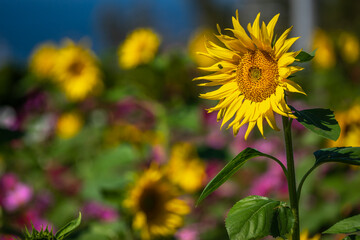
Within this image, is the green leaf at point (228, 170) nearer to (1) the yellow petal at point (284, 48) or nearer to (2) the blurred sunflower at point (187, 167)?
(1) the yellow petal at point (284, 48)

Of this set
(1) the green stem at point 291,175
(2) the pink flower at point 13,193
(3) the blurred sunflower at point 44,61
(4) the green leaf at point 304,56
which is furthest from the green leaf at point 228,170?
(3) the blurred sunflower at point 44,61

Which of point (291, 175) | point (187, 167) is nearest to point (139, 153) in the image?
point (187, 167)

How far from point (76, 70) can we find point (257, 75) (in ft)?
5.63

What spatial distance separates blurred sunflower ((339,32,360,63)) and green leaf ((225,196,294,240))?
10.9ft

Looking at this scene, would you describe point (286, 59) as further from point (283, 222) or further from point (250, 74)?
point (283, 222)

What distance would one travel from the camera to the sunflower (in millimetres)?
703

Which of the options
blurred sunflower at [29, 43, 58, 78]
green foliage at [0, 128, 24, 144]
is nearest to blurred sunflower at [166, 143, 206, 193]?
green foliage at [0, 128, 24, 144]

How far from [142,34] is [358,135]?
38.4 inches

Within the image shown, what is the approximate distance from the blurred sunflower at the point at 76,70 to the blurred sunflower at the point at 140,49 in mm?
364

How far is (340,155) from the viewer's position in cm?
68

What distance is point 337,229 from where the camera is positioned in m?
0.68

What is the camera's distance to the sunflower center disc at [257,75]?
0.72 m

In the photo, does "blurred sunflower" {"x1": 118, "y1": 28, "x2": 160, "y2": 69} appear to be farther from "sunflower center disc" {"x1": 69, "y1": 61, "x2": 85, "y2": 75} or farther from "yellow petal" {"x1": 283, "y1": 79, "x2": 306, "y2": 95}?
"yellow petal" {"x1": 283, "y1": 79, "x2": 306, "y2": 95}

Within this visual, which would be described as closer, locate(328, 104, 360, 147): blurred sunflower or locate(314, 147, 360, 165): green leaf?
locate(314, 147, 360, 165): green leaf
